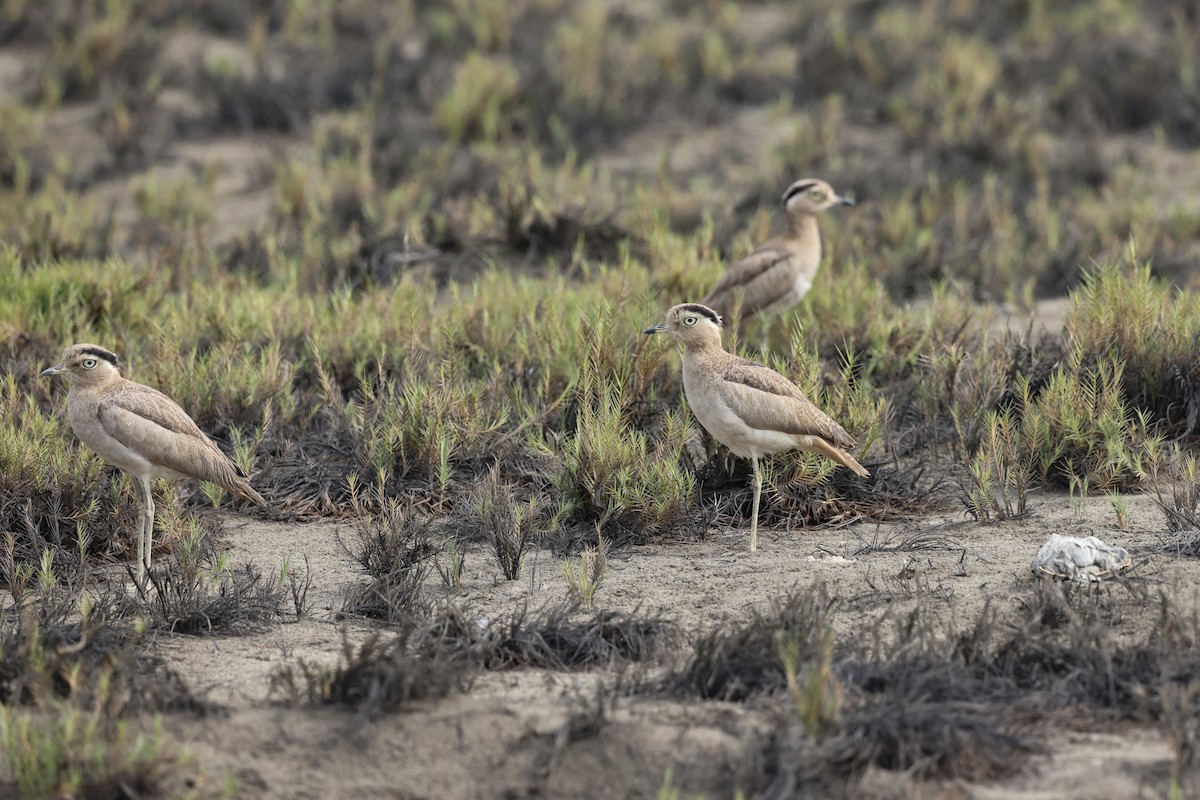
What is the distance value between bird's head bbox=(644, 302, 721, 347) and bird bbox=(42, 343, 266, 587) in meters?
1.97

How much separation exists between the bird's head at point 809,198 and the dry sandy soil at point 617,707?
3.25 meters

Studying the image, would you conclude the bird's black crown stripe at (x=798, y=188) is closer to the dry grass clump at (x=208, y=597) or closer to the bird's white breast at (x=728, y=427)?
the bird's white breast at (x=728, y=427)

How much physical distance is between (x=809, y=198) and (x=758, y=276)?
1.00 metres

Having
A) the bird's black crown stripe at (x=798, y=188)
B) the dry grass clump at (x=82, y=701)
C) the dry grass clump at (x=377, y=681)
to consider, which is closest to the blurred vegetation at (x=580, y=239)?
the bird's black crown stripe at (x=798, y=188)

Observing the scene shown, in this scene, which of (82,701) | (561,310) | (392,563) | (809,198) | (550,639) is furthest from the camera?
(809,198)

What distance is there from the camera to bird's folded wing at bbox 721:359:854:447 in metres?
6.48

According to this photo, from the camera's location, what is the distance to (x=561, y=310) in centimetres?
850

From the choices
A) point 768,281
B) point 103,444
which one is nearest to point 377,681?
point 103,444

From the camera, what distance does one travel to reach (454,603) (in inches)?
227

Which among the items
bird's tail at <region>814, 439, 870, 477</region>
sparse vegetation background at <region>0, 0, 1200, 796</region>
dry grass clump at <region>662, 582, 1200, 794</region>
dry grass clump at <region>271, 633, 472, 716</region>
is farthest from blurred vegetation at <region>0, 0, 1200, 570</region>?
dry grass clump at <region>271, 633, 472, 716</region>

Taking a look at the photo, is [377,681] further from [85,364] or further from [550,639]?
[85,364]

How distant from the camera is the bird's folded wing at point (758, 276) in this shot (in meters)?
8.77

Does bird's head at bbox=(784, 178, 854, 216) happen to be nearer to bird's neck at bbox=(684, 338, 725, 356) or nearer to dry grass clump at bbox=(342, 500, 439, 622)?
bird's neck at bbox=(684, 338, 725, 356)

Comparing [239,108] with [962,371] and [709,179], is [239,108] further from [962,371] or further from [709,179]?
[962,371]
